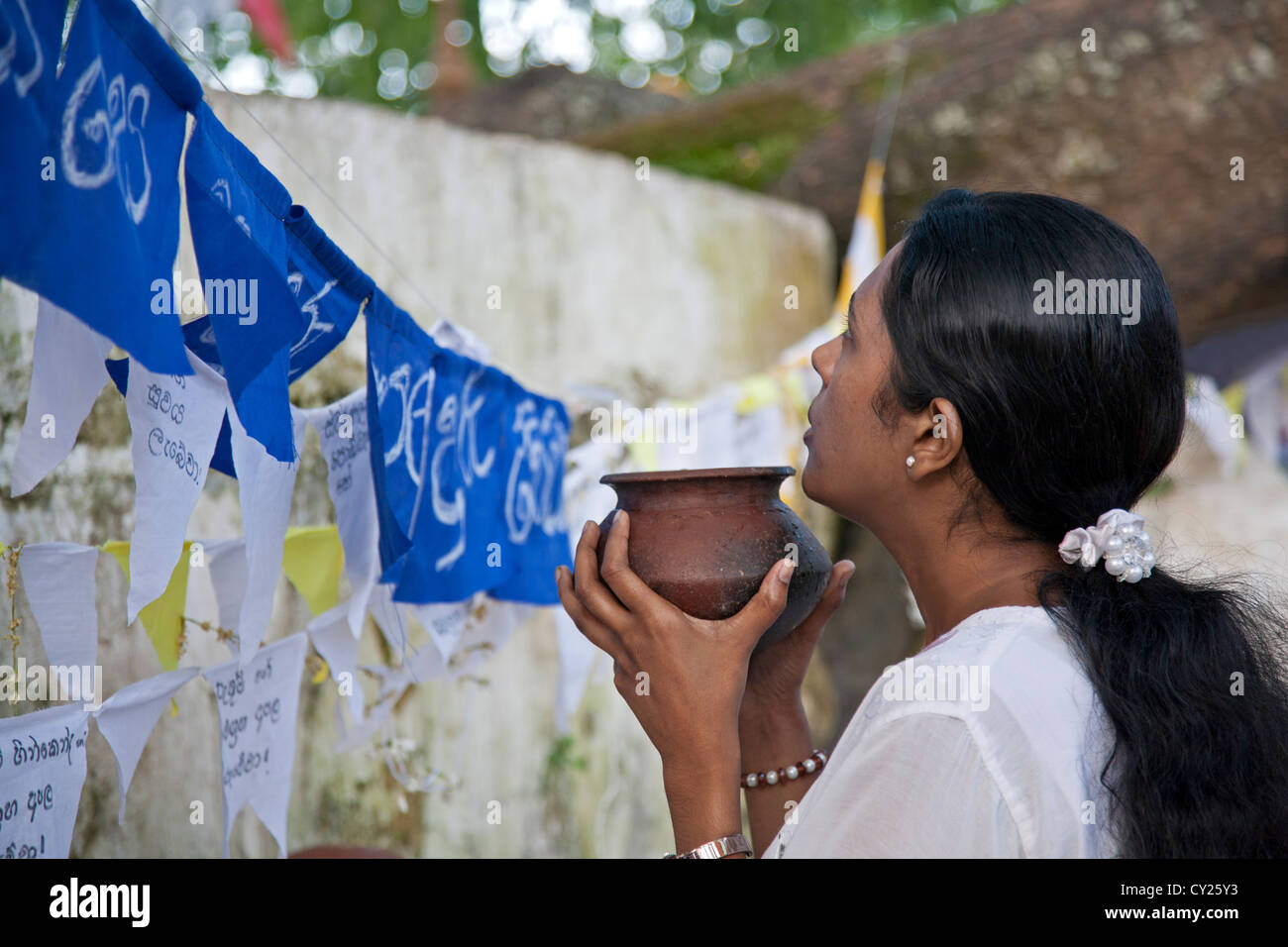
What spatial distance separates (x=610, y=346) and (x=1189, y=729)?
12.0ft

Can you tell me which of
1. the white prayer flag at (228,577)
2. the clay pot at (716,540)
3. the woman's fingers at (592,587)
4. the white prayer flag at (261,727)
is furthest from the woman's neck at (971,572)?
the white prayer flag at (228,577)

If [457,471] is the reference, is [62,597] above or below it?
below

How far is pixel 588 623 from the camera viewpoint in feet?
5.72

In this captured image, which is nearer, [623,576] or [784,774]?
[623,576]

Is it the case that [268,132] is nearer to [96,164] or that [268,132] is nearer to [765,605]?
[96,164]

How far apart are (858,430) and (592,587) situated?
1.50 feet

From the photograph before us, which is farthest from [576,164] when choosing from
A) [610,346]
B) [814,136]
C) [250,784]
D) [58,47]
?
[58,47]

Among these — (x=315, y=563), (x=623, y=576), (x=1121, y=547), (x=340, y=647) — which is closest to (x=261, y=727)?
(x=340, y=647)

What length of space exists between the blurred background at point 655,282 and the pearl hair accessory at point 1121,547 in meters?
1.78

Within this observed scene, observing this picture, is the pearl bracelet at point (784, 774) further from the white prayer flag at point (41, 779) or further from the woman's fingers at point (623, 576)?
the white prayer flag at point (41, 779)

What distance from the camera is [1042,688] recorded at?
136 centimetres

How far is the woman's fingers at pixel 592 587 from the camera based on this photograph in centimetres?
168

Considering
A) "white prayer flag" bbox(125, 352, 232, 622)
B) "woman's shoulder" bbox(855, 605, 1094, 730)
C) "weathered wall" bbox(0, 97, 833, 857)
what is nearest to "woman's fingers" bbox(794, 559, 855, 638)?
"woman's shoulder" bbox(855, 605, 1094, 730)
